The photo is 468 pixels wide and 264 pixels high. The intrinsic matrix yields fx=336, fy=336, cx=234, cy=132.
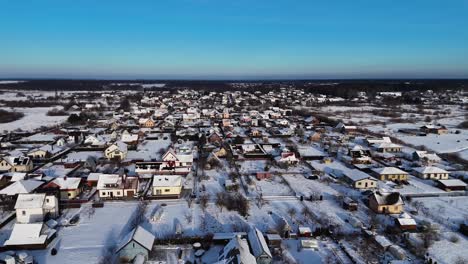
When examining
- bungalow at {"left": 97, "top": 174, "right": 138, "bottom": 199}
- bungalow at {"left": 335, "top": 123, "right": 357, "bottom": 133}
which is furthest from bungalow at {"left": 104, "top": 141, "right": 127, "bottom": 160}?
bungalow at {"left": 335, "top": 123, "right": 357, "bottom": 133}

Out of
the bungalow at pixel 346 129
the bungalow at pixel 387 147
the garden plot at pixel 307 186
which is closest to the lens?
the garden plot at pixel 307 186

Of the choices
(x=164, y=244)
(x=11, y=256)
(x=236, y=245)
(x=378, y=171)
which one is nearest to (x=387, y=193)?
(x=378, y=171)

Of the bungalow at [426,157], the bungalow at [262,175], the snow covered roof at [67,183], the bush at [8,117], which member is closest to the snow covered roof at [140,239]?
the snow covered roof at [67,183]

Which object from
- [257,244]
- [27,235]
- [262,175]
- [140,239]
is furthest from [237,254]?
[262,175]

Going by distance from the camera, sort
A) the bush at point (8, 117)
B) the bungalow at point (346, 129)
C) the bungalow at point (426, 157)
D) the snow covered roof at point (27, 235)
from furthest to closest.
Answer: the bush at point (8, 117)
the bungalow at point (346, 129)
the bungalow at point (426, 157)
the snow covered roof at point (27, 235)

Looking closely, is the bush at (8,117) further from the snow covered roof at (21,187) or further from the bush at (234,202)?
the bush at (234,202)

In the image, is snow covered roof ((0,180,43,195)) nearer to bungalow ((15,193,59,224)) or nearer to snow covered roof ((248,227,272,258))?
bungalow ((15,193,59,224))

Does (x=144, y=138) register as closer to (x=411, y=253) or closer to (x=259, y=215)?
(x=259, y=215)
